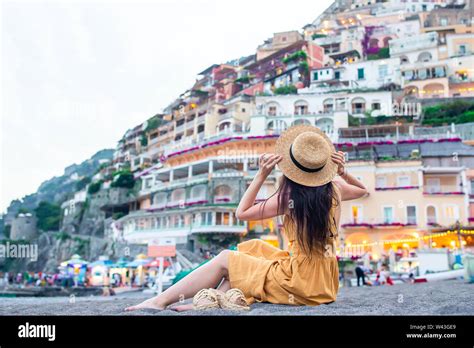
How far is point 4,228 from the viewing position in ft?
257

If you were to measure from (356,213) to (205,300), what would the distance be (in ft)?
96.7

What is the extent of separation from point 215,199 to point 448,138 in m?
19.3

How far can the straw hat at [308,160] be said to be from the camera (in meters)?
3.85

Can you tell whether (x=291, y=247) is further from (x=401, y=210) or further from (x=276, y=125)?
(x=276, y=125)

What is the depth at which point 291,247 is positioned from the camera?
406 centimetres

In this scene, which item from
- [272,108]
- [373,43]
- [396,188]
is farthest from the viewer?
[373,43]

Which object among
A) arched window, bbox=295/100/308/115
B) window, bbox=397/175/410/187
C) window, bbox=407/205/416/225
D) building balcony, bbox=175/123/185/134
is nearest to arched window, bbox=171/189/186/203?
arched window, bbox=295/100/308/115

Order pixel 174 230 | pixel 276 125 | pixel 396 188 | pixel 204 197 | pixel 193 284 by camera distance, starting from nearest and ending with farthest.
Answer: pixel 193 284 → pixel 396 188 → pixel 174 230 → pixel 204 197 → pixel 276 125

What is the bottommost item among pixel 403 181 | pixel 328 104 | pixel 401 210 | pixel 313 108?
pixel 401 210

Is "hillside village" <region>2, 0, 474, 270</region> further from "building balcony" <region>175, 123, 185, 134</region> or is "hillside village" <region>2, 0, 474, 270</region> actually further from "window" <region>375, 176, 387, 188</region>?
"building balcony" <region>175, 123, 185, 134</region>

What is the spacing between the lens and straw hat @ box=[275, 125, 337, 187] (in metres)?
3.85

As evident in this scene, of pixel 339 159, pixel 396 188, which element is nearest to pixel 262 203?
pixel 339 159

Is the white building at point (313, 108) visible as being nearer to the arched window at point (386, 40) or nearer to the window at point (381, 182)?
the window at point (381, 182)

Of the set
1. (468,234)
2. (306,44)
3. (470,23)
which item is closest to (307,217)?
(468,234)
